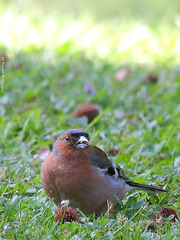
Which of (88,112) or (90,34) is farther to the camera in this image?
(90,34)

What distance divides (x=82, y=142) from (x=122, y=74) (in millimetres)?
3779

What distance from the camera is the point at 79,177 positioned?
12.8 ft

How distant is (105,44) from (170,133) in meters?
3.07

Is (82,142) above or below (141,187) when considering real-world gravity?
above

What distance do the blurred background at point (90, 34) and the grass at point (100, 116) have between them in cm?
2

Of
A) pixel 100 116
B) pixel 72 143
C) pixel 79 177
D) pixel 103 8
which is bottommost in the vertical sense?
pixel 79 177

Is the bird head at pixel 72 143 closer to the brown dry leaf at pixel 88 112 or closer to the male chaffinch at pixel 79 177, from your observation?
the male chaffinch at pixel 79 177

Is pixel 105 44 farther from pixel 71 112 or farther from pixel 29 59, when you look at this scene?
pixel 71 112

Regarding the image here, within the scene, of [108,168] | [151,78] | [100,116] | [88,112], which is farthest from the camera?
[151,78]

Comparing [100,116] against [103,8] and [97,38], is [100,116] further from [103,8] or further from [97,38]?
[103,8]

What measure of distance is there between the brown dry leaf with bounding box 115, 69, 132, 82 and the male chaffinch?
350 cm

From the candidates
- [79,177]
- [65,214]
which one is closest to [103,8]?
[79,177]

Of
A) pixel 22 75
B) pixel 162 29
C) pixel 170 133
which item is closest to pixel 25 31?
pixel 22 75

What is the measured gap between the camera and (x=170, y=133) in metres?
6.00
